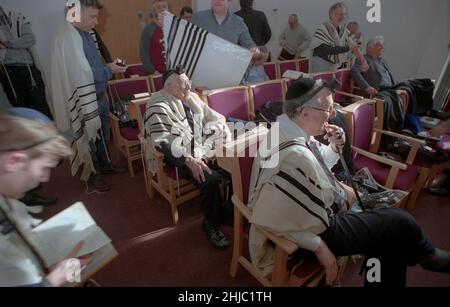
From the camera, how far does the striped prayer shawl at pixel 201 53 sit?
2186 mm

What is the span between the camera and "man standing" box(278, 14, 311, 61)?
4.56 meters

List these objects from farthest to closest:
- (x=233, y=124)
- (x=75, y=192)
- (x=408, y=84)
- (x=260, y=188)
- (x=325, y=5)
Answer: (x=325, y=5), (x=408, y=84), (x=75, y=192), (x=233, y=124), (x=260, y=188)

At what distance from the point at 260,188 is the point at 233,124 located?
105 centimetres

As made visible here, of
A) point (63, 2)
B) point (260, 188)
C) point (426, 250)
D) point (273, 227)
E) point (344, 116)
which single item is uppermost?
point (63, 2)

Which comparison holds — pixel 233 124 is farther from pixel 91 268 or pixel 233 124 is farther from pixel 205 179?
pixel 91 268

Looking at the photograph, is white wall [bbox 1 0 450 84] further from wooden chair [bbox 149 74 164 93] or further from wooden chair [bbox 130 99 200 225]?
wooden chair [bbox 130 99 200 225]

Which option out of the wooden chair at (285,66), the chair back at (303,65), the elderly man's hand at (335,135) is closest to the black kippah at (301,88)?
the elderly man's hand at (335,135)

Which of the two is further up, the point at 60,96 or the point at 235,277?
the point at 60,96

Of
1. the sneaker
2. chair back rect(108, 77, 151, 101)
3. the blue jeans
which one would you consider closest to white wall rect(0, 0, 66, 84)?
chair back rect(108, 77, 151, 101)

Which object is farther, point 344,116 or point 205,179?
point 344,116

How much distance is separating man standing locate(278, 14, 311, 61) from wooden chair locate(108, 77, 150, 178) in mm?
2941

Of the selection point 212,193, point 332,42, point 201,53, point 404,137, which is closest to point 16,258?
point 212,193

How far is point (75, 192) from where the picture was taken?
233 centimetres

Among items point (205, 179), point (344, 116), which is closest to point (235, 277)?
point (205, 179)
